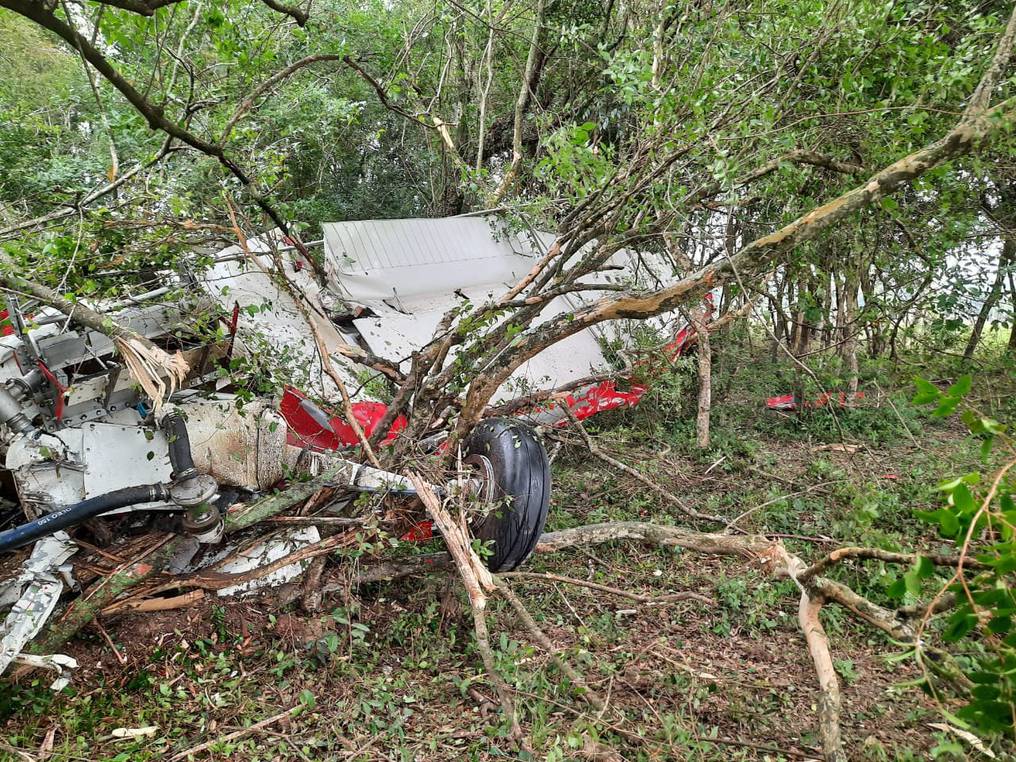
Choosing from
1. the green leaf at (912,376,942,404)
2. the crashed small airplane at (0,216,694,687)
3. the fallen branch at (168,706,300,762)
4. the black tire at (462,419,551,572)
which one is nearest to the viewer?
the green leaf at (912,376,942,404)

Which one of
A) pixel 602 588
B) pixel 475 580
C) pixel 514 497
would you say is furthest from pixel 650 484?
pixel 475 580

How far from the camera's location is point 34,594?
3.08 m

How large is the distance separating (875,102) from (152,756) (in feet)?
18.5

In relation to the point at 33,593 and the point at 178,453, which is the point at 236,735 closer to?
the point at 33,593

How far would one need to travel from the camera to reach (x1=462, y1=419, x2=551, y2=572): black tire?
3.71 metres

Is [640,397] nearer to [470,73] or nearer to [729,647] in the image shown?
[729,647]

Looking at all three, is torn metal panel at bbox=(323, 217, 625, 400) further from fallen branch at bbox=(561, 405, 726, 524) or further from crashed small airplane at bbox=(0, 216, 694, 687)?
crashed small airplane at bbox=(0, 216, 694, 687)

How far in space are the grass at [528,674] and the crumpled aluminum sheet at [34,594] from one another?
12.3 inches

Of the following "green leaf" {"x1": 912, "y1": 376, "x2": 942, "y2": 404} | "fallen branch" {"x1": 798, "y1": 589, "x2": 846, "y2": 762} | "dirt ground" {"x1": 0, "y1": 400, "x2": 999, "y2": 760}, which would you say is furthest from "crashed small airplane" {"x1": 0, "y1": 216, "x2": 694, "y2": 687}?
"green leaf" {"x1": 912, "y1": 376, "x2": 942, "y2": 404}

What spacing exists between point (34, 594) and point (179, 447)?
0.93 meters

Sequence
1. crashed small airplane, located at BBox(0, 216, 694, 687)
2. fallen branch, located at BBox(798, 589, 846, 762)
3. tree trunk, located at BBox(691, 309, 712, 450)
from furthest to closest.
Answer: tree trunk, located at BBox(691, 309, 712, 450) → crashed small airplane, located at BBox(0, 216, 694, 687) → fallen branch, located at BBox(798, 589, 846, 762)

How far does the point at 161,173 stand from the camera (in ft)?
14.9

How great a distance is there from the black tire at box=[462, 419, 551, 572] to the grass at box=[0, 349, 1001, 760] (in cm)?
47

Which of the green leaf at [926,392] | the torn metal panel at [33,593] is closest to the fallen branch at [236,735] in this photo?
the torn metal panel at [33,593]
